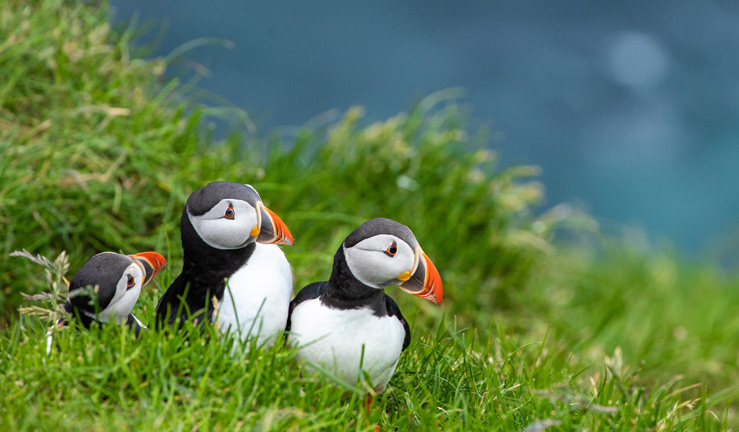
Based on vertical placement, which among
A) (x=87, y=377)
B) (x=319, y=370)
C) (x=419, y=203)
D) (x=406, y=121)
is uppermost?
(x=406, y=121)

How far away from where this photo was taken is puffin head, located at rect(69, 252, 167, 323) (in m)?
2.39

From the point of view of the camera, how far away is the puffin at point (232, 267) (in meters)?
2.45

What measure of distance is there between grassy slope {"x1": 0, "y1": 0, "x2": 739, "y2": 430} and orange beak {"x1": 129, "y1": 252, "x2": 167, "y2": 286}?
0.80 feet

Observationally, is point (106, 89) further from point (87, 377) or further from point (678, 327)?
point (678, 327)

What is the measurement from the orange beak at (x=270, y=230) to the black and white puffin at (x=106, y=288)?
473 millimetres

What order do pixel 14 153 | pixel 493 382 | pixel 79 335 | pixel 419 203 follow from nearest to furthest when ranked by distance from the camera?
pixel 79 335 → pixel 493 382 → pixel 14 153 → pixel 419 203

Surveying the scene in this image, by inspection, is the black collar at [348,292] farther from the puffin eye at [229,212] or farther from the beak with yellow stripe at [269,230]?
the puffin eye at [229,212]

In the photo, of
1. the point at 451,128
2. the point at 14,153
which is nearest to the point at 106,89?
the point at 14,153

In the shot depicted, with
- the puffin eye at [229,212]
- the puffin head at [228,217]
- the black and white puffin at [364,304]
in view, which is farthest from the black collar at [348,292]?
the puffin eye at [229,212]

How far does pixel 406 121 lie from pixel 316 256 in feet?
6.39

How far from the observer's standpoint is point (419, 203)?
5.82m

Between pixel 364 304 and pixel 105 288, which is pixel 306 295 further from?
pixel 105 288

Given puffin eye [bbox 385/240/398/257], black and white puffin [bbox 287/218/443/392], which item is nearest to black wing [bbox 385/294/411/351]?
black and white puffin [bbox 287/218/443/392]

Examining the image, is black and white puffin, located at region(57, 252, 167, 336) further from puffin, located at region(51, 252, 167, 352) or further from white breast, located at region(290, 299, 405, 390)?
white breast, located at region(290, 299, 405, 390)
